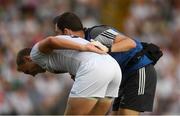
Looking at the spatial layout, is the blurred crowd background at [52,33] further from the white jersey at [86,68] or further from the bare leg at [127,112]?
the white jersey at [86,68]

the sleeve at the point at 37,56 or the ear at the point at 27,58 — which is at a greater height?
the sleeve at the point at 37,56

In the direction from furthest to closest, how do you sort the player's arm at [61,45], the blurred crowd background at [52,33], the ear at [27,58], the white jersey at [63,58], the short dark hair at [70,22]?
1. the blurred crowd background at [52,33]
2. the ear at [27,58]
3. the short dark hair at [70,22]
4. the white jersey at [63,58]
5. the player's arm at [61,45]

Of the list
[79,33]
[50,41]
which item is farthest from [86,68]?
[79,33]

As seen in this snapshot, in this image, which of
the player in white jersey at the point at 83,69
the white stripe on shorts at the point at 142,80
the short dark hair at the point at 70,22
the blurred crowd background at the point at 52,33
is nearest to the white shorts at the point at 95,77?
the player in white jersey at the point at 83,69

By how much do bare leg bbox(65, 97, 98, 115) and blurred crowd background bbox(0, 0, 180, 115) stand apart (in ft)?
18.5

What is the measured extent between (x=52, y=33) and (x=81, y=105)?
7.86 meters

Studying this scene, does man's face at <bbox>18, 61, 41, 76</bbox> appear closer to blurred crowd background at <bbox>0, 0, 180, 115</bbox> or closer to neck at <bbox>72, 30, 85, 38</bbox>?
neck at <bbox>72, 30, 85, 38</bbox>

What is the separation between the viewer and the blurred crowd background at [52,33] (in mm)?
13992

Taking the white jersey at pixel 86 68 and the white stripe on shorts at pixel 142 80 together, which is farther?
the white stripe on shorts at pixel 142 80

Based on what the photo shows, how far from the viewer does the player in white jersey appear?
25.8 ft

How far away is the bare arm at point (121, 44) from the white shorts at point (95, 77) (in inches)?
15.9

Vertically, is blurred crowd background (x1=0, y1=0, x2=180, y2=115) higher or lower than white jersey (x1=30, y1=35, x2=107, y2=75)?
lower

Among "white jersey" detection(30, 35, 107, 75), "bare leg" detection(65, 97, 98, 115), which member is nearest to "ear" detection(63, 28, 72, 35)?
"white jersey" detection(30, 35, 107, 75)

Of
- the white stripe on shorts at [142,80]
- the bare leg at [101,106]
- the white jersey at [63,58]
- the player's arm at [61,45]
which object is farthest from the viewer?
the white stripe on shorts at [142,80]
